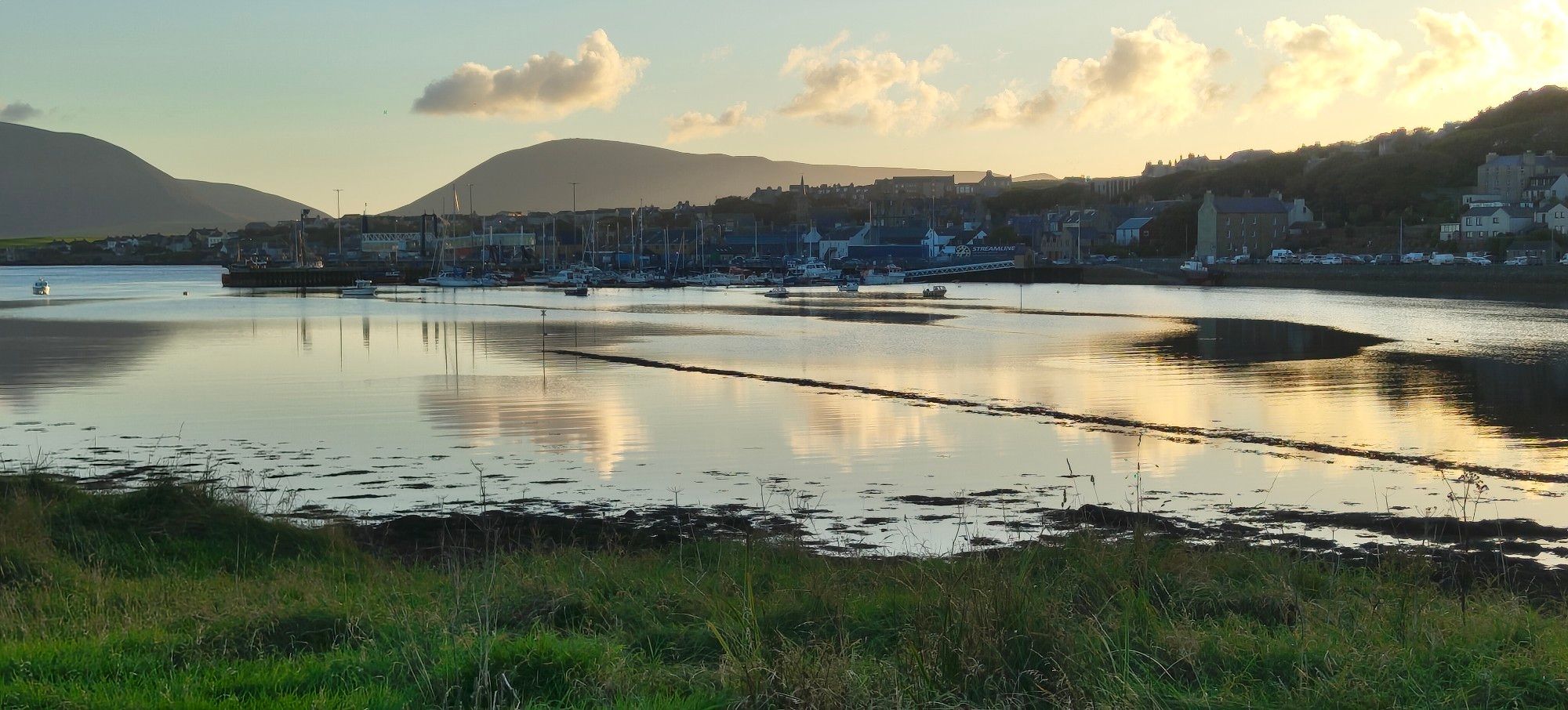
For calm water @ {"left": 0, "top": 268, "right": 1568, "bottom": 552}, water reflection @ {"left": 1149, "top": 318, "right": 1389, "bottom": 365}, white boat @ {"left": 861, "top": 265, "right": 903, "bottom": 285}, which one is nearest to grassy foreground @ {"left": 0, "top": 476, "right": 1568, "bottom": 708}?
calm water @ {"left": 0, "top": 268, "right": 1568, "bottom": 552}

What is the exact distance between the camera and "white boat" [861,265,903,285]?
10644 centimetres

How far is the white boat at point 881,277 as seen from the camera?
349 ft

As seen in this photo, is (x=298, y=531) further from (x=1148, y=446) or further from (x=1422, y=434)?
(x=1422, y=434)

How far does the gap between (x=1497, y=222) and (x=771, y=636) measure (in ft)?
357

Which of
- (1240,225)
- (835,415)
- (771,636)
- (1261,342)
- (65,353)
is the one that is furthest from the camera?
(1240,225)

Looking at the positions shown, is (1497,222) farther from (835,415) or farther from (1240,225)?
(835,415)

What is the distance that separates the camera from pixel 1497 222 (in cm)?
9938

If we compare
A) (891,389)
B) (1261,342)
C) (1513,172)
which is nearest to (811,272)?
(1513,172)

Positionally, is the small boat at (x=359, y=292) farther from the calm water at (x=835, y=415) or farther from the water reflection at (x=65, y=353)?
the calm water at (x=835, y=415)

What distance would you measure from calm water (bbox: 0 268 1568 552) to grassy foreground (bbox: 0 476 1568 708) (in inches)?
135

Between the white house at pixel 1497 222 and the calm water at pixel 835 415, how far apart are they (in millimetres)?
62072

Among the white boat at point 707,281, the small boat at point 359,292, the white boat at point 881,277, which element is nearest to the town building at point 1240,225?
the white boat at point 881,277

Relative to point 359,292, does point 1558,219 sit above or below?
Result: above

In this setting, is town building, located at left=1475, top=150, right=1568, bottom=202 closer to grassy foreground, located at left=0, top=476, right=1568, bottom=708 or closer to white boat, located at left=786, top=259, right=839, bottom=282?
white boat, located at left=786, top=259, right=839, bottom=282
